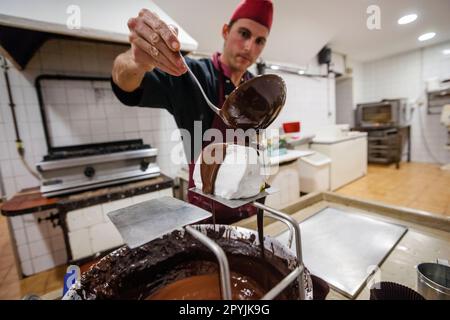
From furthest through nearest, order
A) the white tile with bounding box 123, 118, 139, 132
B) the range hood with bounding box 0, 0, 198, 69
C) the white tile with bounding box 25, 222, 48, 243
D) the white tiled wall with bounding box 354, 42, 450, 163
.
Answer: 1. the white tile with bounding box 123, 118, 139, 132
2. the white tile with bounding box 25, 222, 48, 243
3. the range hood with bounding box 0, 0, 198, 69
4. the white tiled wall with bounding box 354, 42, 450, 163

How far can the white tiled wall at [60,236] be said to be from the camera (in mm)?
1274

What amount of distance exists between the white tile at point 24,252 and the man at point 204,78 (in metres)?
1.81

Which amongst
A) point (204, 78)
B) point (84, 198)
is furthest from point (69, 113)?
point (204, 78)

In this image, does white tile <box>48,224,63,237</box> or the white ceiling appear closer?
the white ceiling

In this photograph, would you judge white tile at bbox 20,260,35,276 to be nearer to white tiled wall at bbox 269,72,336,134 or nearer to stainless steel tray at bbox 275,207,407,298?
stainless steel tray at bbox 275,207,407,298

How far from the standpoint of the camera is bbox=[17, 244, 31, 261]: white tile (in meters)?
1.58

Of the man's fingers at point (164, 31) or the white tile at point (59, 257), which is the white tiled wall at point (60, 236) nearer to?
the white tile at point (59, 257)

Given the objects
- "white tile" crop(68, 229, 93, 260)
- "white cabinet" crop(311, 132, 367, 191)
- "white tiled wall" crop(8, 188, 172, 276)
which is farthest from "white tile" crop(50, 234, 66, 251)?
"white cabinet" crop(311, 132, 367, 191)

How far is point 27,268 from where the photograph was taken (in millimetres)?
1592

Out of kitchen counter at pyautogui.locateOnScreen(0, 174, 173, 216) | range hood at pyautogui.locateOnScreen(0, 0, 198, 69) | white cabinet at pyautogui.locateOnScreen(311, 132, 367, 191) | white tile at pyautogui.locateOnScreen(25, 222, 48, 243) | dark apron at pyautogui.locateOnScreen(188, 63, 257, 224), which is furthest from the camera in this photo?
white cabinet at pyautogui.locateOnScreen(311, 132, 367, 191)

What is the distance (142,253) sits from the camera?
0.51m

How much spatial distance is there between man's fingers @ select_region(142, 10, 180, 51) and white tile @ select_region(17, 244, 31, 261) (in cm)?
211

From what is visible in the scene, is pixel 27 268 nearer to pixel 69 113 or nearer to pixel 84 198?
pixel 84 198

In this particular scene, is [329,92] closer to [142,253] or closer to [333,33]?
[333,33]
